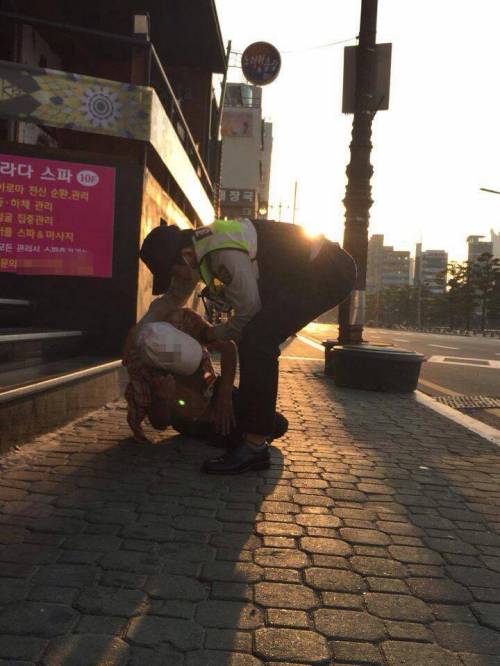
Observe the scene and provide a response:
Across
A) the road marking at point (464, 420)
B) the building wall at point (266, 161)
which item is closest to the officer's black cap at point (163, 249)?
the road marking at point (464, 420)

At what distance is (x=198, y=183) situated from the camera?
12.5 m

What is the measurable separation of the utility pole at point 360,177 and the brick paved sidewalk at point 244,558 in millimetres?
4495

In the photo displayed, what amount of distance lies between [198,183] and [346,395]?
755 centimetres

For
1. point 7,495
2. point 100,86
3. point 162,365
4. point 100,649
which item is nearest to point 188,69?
point 100,86

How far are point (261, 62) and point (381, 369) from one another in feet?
56.3

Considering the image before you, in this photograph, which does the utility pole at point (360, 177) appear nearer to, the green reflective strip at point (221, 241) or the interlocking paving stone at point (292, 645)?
the green reflective strip at point (221, 241)

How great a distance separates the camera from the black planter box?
694cm

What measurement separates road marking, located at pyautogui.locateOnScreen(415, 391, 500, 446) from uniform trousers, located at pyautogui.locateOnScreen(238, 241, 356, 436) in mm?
2253

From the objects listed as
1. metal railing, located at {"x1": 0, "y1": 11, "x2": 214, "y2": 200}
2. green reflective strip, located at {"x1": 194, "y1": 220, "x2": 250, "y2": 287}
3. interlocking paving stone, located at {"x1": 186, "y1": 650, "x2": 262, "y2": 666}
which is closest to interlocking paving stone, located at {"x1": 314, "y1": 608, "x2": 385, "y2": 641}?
interlocking paving stone, located at {"x1": 186, "y1": 650, "x2": 262, "y2": 666}

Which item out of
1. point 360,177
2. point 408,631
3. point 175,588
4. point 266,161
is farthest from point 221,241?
point 266,161

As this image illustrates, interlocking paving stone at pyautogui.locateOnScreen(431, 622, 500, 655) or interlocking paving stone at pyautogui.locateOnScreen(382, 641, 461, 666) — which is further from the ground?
interlocking paving stone at pyautogui.locateOnScreen(382, 641, 461, 666)

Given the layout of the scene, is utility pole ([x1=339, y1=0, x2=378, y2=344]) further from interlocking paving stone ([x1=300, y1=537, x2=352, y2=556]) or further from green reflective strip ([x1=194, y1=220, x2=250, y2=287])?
interlocking paving stone ([x1=300, y1=537, x2=352, y2=556])

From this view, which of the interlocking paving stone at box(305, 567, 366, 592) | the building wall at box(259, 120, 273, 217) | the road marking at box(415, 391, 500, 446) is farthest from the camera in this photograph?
the building wall at box(259, 120, 273, 217)

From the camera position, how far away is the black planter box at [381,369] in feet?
22.8
